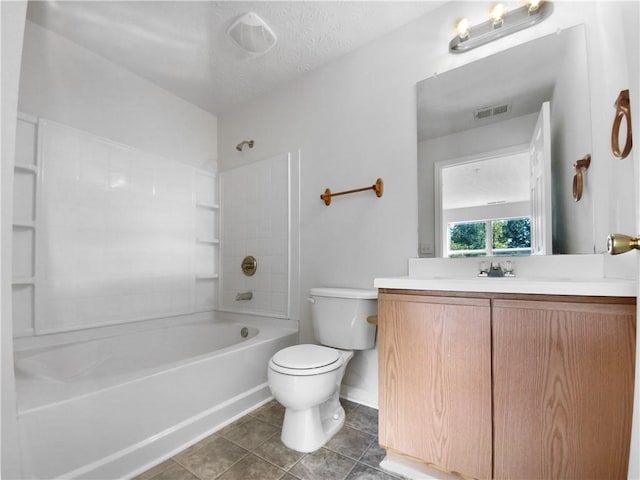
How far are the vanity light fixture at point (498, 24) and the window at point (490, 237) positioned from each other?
928 mm

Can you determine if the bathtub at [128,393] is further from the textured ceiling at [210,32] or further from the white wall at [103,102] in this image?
→ the textured ceiling at [210,32]

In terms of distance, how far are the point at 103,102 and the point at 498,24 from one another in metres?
2.44

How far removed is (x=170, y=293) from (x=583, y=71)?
2.83m

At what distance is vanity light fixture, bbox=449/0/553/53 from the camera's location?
1.35 meters

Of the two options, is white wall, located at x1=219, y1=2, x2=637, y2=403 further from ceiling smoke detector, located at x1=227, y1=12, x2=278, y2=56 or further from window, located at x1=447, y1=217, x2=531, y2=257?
ceiling smoke detector, located at x1=227, y1=12, x2=278, y2=56

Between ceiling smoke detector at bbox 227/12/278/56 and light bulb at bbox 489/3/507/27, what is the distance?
1204 mm

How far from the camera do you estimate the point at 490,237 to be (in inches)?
56.6

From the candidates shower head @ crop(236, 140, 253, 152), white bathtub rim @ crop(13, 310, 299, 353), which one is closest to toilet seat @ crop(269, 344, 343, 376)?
white bathtub rim @ crop(13, 310, 299, 353)

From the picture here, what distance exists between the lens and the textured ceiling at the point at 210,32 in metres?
1.60

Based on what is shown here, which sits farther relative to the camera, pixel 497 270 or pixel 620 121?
pixel 497 270

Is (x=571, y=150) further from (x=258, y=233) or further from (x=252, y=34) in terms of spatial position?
(x=258, y=233)

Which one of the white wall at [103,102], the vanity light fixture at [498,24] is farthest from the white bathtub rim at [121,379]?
the vanity light fixture at [498,24]

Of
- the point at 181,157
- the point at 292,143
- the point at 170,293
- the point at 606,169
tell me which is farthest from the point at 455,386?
the point at 181,157

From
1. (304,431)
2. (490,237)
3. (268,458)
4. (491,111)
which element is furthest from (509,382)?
(491,111)
